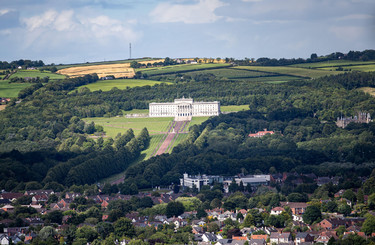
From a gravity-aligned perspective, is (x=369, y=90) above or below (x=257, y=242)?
above

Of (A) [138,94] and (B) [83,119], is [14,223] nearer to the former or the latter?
(B) [83,119]

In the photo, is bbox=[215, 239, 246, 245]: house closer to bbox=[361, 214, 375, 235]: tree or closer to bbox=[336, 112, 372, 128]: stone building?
bbox=[361, 214, 375, 235]: tree

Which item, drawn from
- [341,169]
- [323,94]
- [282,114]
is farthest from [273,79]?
[341,169]

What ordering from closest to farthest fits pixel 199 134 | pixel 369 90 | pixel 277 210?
pixel 277 210 → pixel 199 134 → pixel 369 90

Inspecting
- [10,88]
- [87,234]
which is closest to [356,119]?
[10,88]

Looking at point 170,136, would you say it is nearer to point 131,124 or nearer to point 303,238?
point 131,124

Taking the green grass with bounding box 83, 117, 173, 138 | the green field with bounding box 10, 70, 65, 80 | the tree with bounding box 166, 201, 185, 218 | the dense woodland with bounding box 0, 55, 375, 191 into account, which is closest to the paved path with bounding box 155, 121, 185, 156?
the green grass with bounding box 83, 117, 173, 138

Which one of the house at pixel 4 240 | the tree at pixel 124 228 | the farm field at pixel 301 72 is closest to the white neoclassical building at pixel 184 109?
the farm field at pixel 301 72
